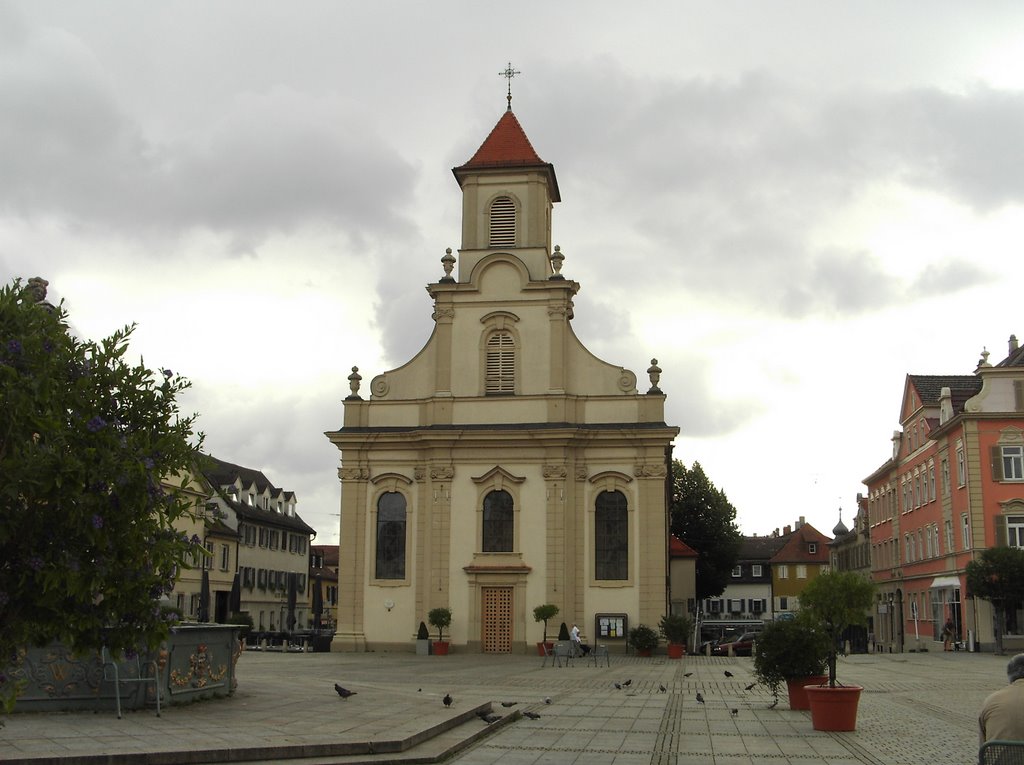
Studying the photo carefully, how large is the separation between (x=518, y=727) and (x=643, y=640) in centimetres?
2587

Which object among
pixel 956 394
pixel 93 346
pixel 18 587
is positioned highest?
pixel 956 394

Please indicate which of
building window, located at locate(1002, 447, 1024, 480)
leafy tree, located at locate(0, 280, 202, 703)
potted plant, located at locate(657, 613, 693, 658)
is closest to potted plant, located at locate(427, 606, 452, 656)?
potted plant, located at locate(657, 613, 693, 658)

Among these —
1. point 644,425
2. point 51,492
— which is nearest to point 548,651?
point 644,425

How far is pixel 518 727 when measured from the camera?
1823 cm

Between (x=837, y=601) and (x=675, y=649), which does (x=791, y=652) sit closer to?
(x=837, y=601)

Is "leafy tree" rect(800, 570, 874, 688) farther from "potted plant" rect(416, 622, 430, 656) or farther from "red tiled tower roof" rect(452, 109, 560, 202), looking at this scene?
"red tiled tower roof" rect(452, 109, 560, 202)

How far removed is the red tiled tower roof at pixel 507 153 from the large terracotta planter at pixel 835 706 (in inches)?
1411

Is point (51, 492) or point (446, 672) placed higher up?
point (51, 492)

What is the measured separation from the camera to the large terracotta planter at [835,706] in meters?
17.3

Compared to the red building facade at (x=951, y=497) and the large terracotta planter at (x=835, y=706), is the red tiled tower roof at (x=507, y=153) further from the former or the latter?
the large terracotta planter at (x=835, y=706)

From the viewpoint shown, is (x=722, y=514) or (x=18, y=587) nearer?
(x=18, y=587)

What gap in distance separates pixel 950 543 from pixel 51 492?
5327 cm

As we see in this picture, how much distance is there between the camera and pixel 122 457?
7.70 metres

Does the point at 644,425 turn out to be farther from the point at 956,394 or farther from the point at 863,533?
the point at 863,533
